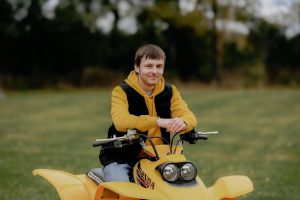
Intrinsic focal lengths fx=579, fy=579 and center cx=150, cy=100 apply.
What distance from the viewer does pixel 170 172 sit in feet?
13.7

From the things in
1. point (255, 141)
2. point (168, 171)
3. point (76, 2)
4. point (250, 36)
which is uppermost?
point (76, 2)

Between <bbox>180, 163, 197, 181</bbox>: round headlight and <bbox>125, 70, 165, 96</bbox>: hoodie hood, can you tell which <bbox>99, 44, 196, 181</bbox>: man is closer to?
<bbox>125, 70, 165, 96</bbox>: hoodie hood

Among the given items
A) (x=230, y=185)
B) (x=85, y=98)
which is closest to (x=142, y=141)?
(x=230, y=185)

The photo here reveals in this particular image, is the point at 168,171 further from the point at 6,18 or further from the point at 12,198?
the point at 6,18

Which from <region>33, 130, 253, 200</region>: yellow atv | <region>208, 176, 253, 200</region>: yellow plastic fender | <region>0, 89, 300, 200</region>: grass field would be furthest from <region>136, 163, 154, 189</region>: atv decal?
<region>0, 89, 300, 200</region>: grass field

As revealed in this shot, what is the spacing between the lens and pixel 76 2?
127 feet

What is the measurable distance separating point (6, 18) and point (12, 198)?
30335mm

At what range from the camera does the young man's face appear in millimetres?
4766

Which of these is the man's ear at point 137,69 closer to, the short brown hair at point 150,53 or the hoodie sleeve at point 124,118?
the short brown hair at point 150,53

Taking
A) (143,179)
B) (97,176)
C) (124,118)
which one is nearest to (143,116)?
(124,118)

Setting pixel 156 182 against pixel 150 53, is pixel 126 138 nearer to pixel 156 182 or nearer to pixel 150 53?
pixel 156 182

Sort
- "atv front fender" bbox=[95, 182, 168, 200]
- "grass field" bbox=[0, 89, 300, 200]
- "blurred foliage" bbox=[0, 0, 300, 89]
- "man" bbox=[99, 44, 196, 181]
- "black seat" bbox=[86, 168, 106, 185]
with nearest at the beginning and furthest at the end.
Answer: "atv front fender" bbox=[95, 182, 168, 200], "man" bbox=[99, 44, 196, 181], "black seat" bbox=[86, 168, 106, 185], "grass field" bbox=[0, 89, 300, 200], "blurred foliage" bbox=[0, 0, 300, 89]

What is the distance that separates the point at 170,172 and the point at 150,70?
983 millimetres

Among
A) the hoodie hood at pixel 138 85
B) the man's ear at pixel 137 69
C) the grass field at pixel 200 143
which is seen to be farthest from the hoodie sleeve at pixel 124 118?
the grass field at pixel 200 143
